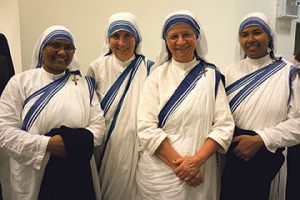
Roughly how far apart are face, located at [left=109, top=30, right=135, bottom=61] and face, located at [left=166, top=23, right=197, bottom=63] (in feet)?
1.04

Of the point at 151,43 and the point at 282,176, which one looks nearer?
the point at 282,176

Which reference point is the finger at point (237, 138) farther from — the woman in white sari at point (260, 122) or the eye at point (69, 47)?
the eye at point (69, 47)

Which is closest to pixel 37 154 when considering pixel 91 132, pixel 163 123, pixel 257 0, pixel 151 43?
pixel 91 132

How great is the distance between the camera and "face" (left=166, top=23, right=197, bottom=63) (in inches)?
59.1

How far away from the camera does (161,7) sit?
3102 mm

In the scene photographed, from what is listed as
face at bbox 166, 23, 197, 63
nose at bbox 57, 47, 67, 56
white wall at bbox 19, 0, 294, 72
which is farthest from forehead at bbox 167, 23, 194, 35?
white wall at bbox 19, 0, 294, 72

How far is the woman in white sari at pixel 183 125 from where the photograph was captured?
143cm

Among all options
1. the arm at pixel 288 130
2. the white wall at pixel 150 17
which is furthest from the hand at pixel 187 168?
the white wall at pixel 150 17

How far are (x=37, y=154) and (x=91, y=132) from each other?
0.86 feet

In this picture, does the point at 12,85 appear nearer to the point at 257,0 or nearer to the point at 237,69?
the point at 237,69

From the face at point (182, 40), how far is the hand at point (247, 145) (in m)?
0.47

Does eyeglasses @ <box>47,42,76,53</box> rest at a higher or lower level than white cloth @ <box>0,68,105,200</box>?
higher

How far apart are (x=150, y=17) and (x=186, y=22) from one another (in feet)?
5.55

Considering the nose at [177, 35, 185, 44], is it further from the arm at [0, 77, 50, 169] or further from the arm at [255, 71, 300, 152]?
the arm at [0, 77, 50, 169]
